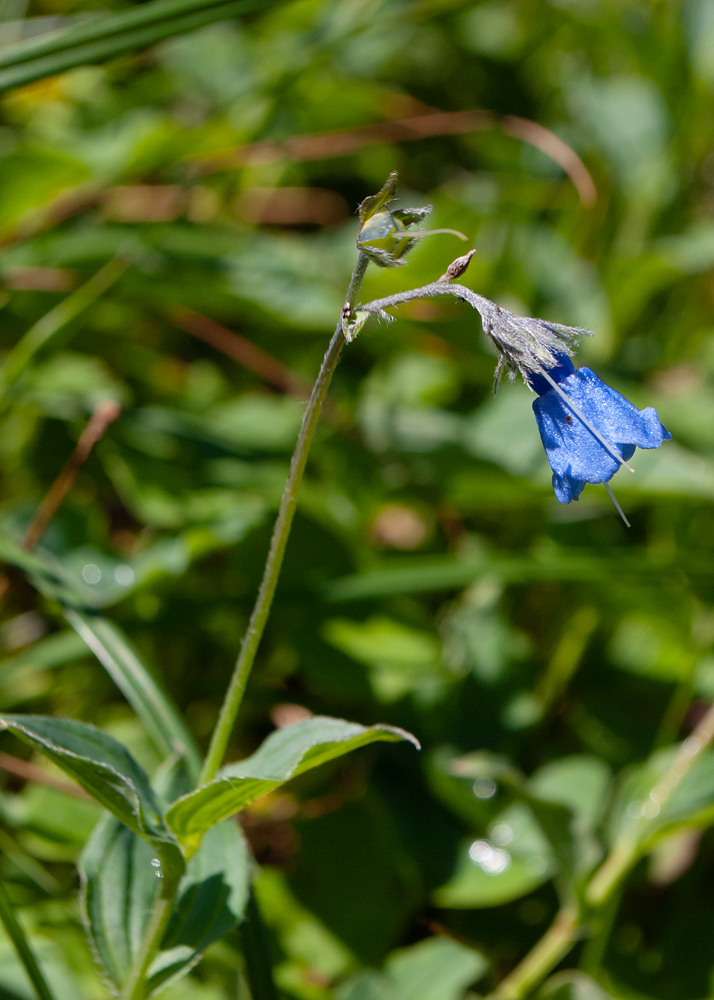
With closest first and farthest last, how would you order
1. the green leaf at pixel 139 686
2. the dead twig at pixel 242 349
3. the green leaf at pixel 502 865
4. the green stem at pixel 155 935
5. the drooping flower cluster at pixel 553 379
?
the drooping flower cluster at pixel 553 379 → the green stem at pixel 155 935 → the green leaf at pixel 139 686 → the green leaf at pixel 502 865 → the dead twig at pixel 242 349

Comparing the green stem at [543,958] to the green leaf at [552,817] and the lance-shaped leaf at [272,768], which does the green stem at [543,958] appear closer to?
the green leaf at [552,817]

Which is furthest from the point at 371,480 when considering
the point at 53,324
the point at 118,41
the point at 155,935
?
the point at 155,935

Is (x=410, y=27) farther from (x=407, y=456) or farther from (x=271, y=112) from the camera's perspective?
(x=407, y=456)

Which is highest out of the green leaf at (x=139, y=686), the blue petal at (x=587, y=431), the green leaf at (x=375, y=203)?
the green leaf at (x=375, y=203)

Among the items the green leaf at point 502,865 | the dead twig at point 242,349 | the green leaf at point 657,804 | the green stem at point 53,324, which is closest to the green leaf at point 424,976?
the green leaf at point 502,865

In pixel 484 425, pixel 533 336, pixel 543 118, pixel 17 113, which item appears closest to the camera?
pixel 533 336

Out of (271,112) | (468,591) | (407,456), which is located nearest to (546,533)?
(468,591)
